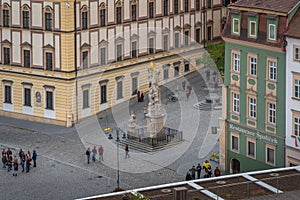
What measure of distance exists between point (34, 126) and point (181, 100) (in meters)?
14.1

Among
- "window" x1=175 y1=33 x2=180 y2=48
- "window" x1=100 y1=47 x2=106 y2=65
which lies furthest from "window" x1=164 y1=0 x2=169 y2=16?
"window" x1=100 y1=47 x2=106 y2=65

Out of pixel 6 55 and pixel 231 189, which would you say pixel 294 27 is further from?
pixel 6 55

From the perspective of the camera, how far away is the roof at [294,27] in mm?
59812

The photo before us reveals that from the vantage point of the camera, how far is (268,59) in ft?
204

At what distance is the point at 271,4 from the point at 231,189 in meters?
16.6

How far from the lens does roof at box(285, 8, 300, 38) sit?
59812mm

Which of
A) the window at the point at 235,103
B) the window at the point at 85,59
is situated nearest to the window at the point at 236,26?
the window at the point at 235,103

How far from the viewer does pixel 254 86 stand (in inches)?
2505

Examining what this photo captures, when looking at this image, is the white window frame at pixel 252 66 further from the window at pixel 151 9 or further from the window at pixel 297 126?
the window at pixel 151 9

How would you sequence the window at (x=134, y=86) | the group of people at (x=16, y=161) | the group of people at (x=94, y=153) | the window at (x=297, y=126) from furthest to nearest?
the window at (x=134, y=86), the group of people at (x=94, y=153), the group of people at (x=16, y=161), the window at (x=297, y=126)

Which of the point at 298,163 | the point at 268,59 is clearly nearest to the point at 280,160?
the point at 298,163

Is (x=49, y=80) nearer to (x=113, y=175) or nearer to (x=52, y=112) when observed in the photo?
(x=52, y=112)

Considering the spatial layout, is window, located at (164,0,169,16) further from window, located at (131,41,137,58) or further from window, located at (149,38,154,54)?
window, located at (131,41,137,58)

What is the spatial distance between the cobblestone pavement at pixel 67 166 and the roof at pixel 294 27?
13.1m
